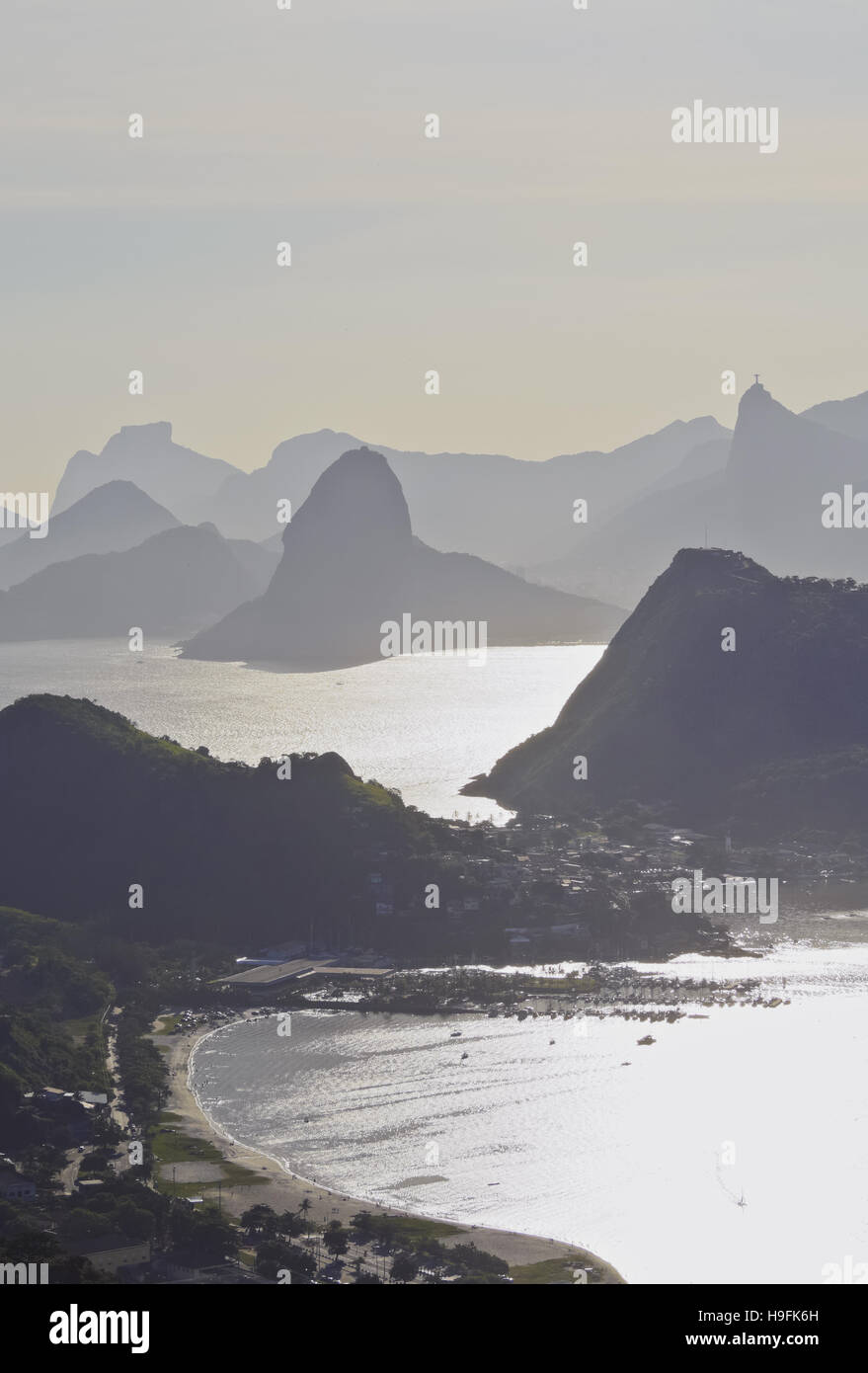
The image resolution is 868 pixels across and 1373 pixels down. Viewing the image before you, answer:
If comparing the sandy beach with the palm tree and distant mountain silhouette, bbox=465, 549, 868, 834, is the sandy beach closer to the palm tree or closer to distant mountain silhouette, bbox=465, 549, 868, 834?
the palm tree

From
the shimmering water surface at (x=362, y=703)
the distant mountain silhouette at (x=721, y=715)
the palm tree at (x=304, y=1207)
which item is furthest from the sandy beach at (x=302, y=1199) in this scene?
the shimmering water surface at (x=362, y=703)

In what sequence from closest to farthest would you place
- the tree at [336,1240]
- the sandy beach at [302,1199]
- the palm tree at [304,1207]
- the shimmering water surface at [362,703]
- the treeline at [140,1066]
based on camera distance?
the tree at [336,1240] < the sandy beach at [302,1199] < the palm tree at [304,1207] < the treeline at [140,1066] < the shimmering water surface at [362,703]

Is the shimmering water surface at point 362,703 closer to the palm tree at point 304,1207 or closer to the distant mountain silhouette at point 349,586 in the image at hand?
the distant mountain silhouette at point 349,586

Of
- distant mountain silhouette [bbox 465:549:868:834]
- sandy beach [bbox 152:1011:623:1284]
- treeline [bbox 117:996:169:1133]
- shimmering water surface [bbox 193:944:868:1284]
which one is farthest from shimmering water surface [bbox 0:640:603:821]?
sandy beach [bbox 152:1011:623:1284]

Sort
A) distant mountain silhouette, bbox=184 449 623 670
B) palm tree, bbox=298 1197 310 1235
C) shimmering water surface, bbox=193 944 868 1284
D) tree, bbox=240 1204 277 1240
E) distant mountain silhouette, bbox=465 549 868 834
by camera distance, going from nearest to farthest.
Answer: tree, bbox=240 1204 277 1240 < shimmering water surface, bbox=193 944 868 1284 < palm tree, bbox=298 1197 310 1235 < distant mountain silhouette, bbox=465 549 868 834 < distant mountain silhouette, bbox=184 449 623 670

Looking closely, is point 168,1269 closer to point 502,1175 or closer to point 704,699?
point 502,1175

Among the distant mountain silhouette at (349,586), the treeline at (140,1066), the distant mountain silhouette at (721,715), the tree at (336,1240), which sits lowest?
Result: the tree at (336,1240)
